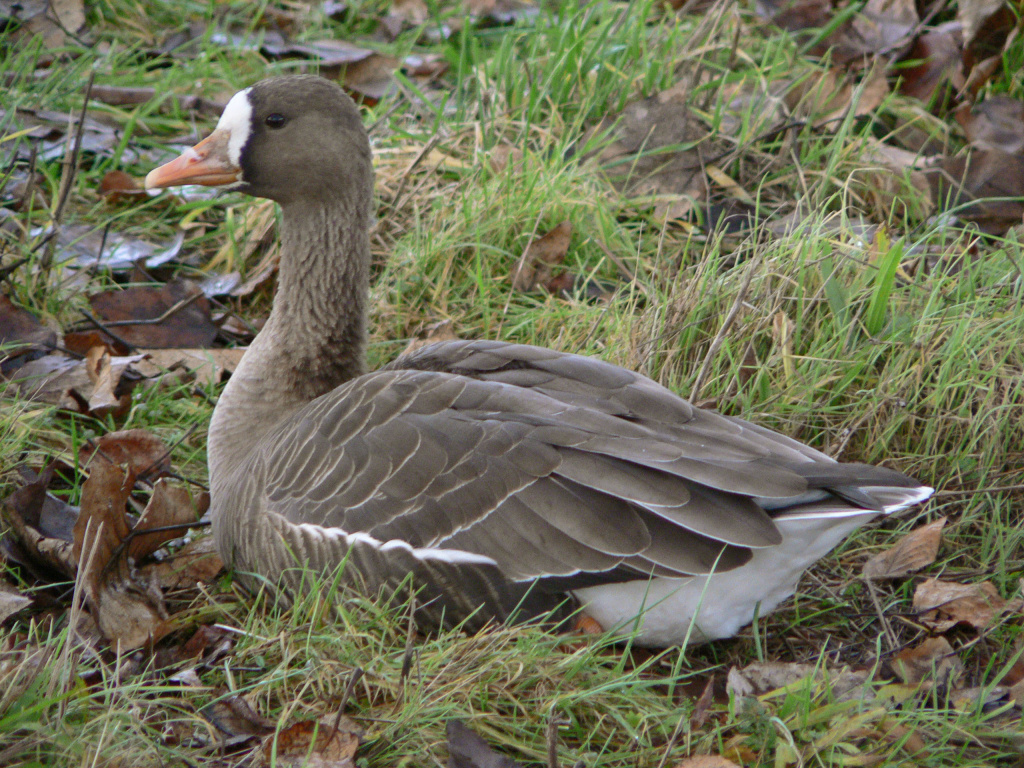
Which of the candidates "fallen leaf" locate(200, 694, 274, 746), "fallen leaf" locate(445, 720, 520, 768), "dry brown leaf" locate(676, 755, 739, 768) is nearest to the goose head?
"fallen leaf" locate(200, 694, 274, 746)

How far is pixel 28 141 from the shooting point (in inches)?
181

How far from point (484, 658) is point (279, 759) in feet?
1.70

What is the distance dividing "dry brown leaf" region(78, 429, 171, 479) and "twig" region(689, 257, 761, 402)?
1.65m

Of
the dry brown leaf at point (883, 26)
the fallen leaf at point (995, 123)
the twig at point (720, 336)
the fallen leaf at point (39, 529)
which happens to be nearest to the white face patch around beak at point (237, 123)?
the fallen leaf at point (39, 529)

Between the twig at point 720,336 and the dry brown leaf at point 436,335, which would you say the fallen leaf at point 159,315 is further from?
the twig at point 720,336

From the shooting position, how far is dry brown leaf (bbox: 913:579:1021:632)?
110 inches

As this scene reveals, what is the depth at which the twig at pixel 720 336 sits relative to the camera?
319 cm

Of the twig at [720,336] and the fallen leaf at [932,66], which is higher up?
the fallen leaf at [932,66]

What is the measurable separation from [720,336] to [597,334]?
633 mm

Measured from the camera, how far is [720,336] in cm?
324

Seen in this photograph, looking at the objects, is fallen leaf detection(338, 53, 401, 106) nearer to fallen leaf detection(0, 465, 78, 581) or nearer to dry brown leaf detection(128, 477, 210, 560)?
dry brown leaf detection(128, 477, 210, 560)

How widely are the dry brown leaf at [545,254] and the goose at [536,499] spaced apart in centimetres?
105

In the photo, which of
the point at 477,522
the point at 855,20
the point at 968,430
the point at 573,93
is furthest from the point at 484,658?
the point at 855,20

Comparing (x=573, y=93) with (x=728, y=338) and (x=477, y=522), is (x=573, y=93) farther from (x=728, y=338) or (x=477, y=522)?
(x=477, y=522)
